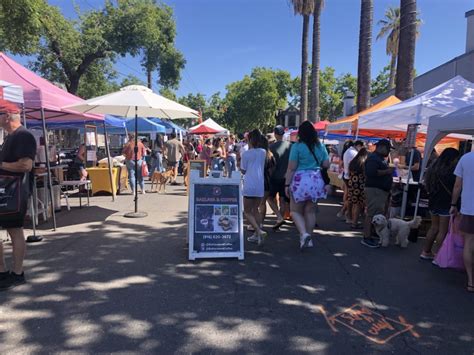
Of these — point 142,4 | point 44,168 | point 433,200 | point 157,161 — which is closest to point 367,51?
point 157,161

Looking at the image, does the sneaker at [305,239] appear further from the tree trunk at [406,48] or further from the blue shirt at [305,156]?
the tree trunk at [406,48]

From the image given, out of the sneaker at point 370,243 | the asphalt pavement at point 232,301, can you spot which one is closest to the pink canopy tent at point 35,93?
the asphalt pavement at point 232,301

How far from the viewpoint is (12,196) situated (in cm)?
411

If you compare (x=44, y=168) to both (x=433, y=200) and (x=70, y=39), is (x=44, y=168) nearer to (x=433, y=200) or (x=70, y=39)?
(x=433, y=200)

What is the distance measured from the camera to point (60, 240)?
20.2ft

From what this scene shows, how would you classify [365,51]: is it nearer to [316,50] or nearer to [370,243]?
[316,50]

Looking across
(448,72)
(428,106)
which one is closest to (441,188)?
(428,106)

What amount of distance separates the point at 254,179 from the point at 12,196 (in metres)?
3.25

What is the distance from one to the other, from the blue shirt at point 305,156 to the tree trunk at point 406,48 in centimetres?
580

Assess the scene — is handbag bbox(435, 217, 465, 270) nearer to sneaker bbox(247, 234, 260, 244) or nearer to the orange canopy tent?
sneaker bbox(247, 234, 260, 244)

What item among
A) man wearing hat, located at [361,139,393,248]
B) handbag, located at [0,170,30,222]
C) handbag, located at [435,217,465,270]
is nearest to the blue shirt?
man wearing hat, located at [361,139,393,248]

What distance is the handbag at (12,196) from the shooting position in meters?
4.07

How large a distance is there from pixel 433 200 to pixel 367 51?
9409mm

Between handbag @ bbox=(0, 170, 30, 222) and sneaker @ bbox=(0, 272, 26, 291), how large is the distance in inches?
26.8
